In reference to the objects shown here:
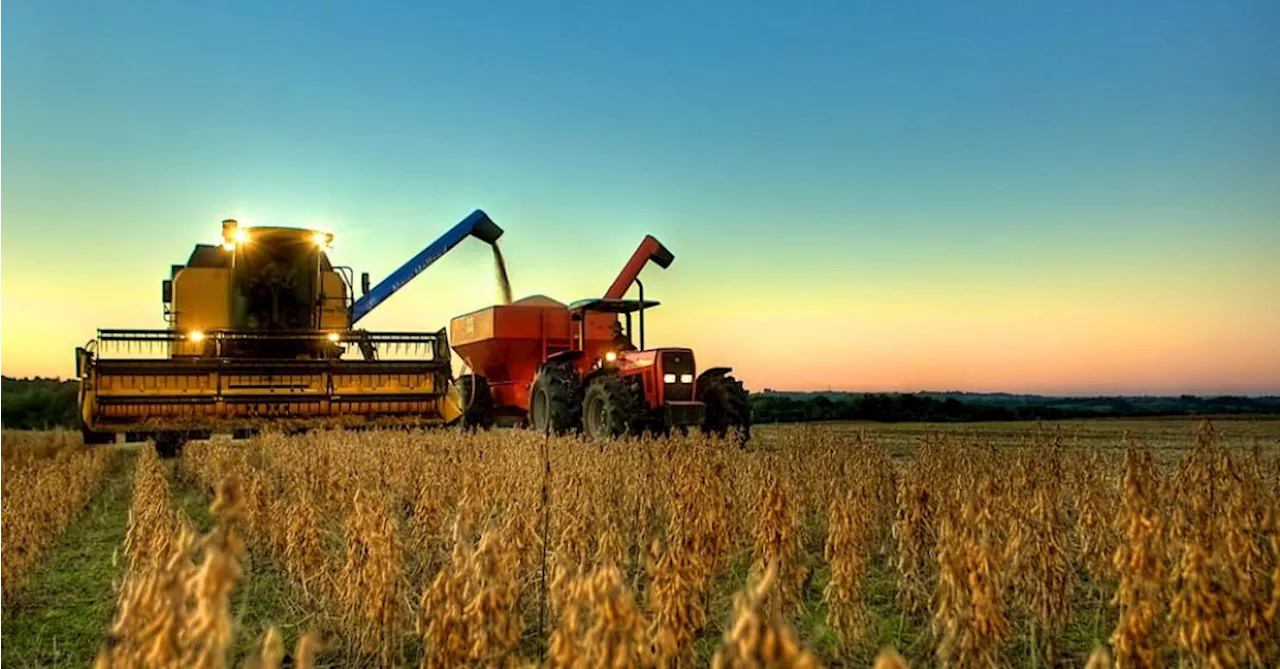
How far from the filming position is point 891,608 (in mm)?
5184

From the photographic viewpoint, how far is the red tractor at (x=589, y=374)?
12336 mm

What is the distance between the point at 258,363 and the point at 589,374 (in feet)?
17.2

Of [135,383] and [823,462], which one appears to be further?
[135,383]

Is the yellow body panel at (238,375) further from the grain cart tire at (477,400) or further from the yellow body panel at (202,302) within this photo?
the grain cart tire at (477,400)

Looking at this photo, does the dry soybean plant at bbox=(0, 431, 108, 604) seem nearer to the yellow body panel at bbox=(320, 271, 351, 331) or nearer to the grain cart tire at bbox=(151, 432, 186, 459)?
the grain cart tire at bbox=(151, 432, 186, 459)

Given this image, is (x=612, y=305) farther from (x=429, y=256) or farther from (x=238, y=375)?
(x=429, y=256)

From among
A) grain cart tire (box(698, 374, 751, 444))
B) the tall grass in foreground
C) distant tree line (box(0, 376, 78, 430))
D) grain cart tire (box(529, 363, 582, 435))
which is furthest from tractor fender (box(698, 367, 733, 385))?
distant tree line (box(0, 376, 78, 430))

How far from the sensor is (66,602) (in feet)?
18.3

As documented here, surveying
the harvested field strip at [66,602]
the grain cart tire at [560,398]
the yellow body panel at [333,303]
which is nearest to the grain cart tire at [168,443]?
the yellow body panel at [333,303]

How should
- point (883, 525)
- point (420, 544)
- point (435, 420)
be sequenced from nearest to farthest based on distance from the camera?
point (420, 544) < point (883, 525) < point (435, 420)

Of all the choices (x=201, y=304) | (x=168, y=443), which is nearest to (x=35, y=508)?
(x=168, y=443)

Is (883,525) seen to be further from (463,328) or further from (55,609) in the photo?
(463,328)

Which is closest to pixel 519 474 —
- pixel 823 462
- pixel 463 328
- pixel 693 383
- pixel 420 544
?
pixel 420 544

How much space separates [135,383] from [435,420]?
4.43m
